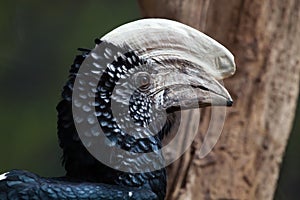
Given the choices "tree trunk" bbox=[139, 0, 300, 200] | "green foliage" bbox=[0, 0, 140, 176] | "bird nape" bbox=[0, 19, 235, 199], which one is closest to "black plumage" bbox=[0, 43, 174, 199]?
"bird nape" bbox=[0, 19, 235, 199]

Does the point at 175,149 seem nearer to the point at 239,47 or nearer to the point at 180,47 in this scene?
the point at 239,47

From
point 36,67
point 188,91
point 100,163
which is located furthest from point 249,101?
point 36,67

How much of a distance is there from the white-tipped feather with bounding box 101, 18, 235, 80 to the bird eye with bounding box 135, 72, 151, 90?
36 mm

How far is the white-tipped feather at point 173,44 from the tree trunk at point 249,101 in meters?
0.53

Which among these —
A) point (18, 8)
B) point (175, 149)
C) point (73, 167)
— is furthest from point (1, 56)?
point (73, 167)

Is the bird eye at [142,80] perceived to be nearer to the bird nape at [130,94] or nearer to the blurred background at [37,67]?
the bird nape at [130,94]

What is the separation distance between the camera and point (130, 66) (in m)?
1.49

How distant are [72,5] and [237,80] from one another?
98 centimetres

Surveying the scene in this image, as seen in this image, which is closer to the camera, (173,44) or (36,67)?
(173,44)

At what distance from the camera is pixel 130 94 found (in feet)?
4.90

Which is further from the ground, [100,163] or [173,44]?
[173,44]

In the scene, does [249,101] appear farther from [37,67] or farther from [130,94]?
[37,67]

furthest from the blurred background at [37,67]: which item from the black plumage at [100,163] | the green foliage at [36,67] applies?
the black plumage at [100,163]

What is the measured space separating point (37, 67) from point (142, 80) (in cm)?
131
